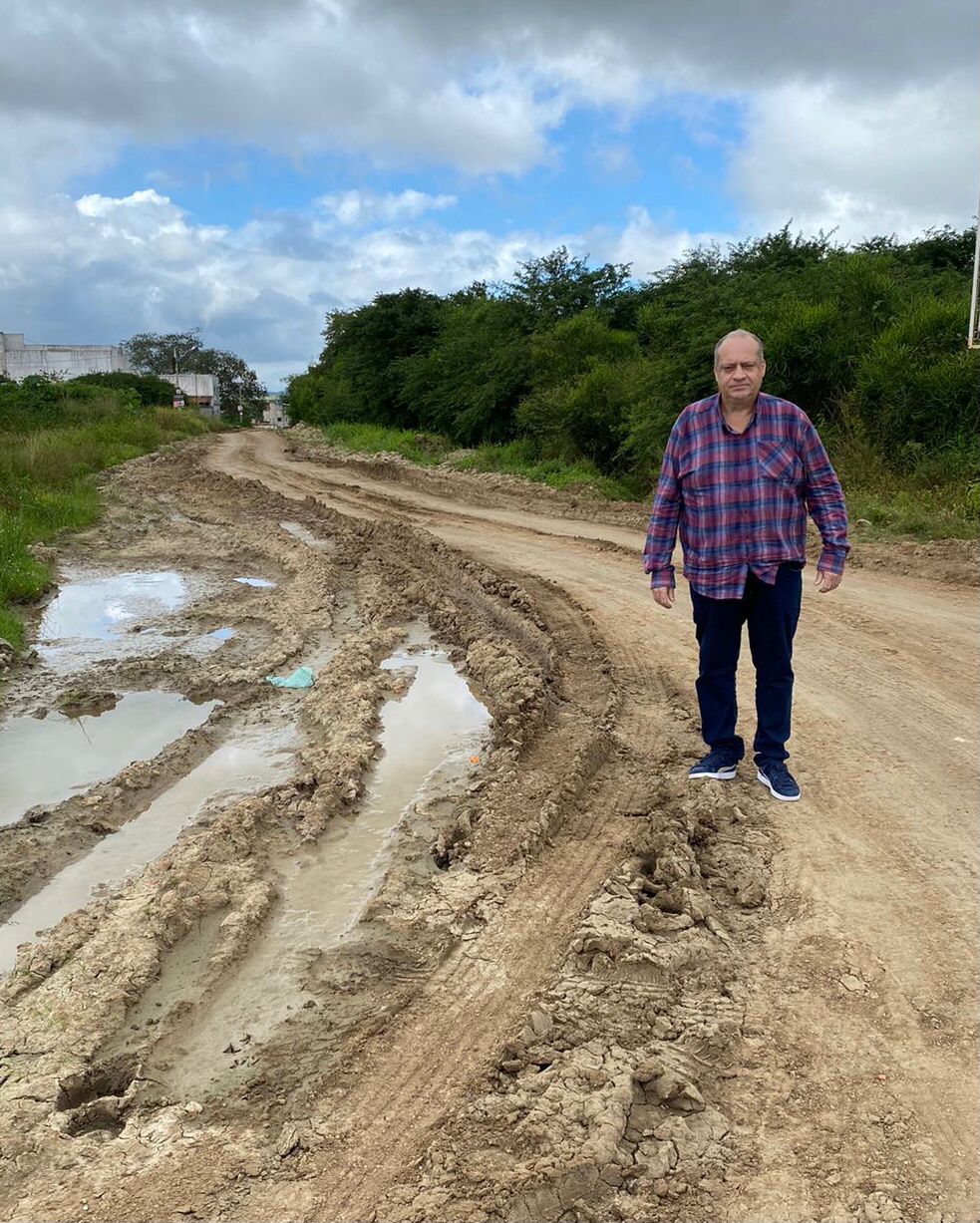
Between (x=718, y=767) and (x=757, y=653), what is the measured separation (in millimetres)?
596

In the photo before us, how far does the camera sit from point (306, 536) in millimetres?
13469

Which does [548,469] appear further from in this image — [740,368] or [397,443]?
[740,368]

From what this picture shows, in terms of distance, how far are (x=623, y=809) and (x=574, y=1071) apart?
1.76m

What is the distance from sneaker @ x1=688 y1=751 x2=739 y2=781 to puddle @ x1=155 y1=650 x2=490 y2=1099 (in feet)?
4.53

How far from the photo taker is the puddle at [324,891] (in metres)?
2.83

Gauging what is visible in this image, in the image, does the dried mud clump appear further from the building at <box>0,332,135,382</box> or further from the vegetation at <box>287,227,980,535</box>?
the building at <box>0,332,135,382</box>

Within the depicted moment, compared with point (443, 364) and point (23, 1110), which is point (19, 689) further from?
→ point (443, 364)

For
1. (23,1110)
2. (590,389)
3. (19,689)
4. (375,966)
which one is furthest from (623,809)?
(590,389)

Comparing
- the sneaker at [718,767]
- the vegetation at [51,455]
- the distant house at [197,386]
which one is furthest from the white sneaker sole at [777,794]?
the distant house at [197,386]

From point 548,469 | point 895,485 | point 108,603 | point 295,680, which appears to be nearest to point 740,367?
point 295,680

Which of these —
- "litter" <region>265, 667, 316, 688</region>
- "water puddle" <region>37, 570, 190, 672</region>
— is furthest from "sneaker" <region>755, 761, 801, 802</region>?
"water puddle" <region>37, 570, 190, 672</region>

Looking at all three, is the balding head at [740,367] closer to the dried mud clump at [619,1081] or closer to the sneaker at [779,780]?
the sneaker at [779,780]

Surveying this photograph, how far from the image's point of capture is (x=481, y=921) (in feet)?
10.9

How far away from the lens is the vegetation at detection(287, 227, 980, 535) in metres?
11.9
